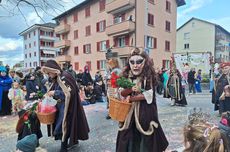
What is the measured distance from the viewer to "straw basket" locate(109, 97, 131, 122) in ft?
9.97

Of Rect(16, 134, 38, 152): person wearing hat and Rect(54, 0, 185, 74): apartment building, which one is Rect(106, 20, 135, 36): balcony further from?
Rect(16, 134, 38, 152): person wearing hat

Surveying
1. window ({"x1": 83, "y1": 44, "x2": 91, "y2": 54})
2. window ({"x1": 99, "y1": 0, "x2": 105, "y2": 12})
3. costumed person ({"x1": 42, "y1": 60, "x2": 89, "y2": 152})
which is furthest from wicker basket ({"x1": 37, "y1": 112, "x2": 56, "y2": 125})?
window ({"x1": 83, "y1": 44, "x2": 91, "y2": 54})

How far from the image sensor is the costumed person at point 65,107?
151 inches

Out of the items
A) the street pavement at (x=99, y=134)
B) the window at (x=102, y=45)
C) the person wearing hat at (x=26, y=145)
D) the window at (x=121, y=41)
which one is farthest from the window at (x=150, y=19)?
the person wearing hat at (x=26, y=145)

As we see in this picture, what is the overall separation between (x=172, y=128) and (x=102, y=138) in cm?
185

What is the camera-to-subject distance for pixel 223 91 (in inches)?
261

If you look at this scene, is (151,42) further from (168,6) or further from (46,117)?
(46,117)

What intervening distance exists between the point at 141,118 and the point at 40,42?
4957 cm

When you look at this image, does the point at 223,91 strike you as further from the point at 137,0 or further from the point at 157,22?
the point at 157,22

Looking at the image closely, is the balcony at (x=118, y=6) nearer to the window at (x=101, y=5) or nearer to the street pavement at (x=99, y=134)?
the window at (x=101, y=5)

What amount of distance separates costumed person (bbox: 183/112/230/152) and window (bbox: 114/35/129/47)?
72.6 ft

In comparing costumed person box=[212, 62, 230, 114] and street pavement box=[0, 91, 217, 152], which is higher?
costumed person box=[212, 62, 230, 114]

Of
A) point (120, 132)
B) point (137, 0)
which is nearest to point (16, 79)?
point (120, 132)

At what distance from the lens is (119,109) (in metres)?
3.07
